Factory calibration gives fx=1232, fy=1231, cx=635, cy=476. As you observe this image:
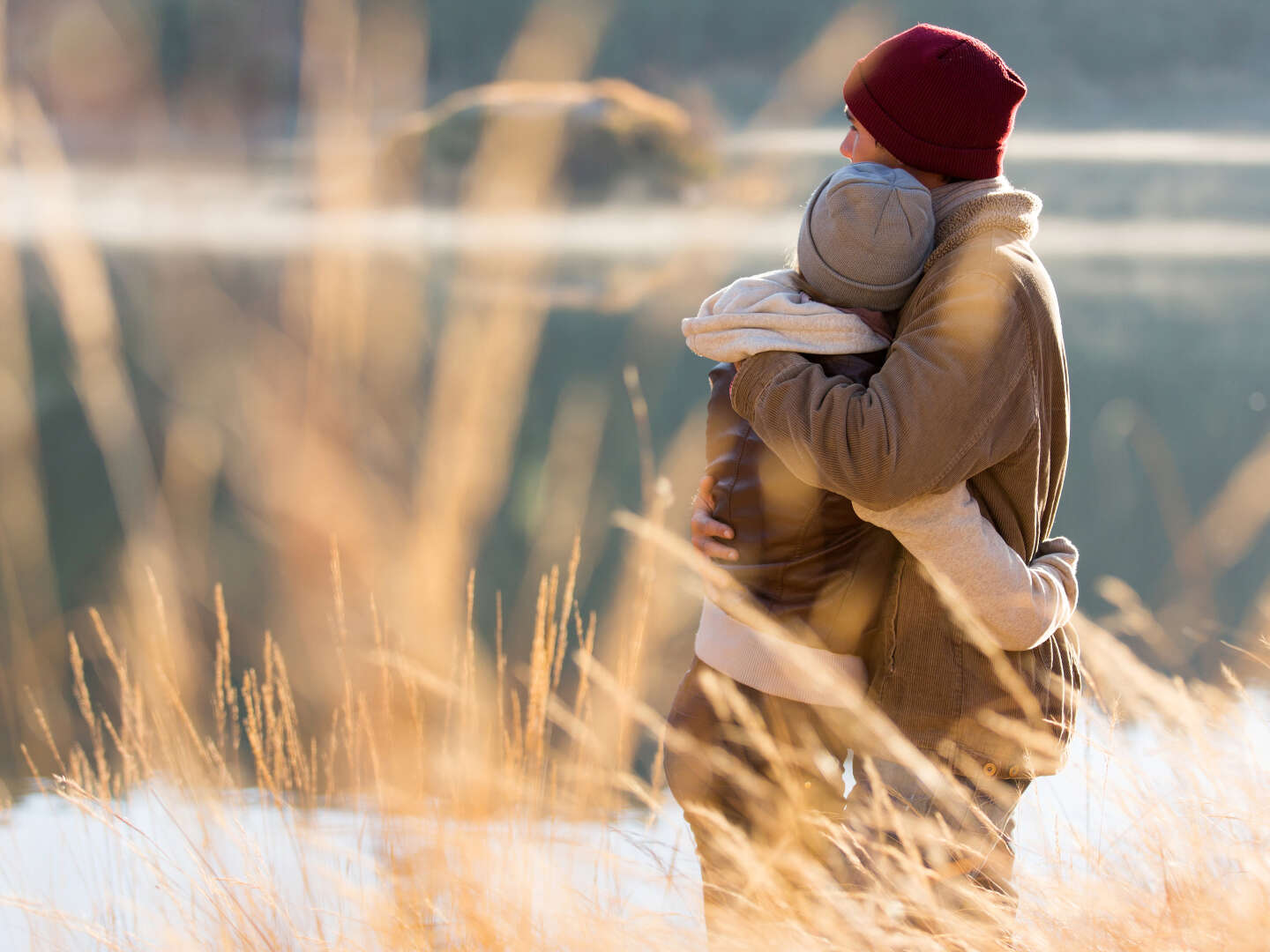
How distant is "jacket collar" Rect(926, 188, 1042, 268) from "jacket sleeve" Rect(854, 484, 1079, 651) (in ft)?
0.67

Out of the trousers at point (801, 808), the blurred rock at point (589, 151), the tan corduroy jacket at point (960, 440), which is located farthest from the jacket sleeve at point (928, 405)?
the blurred rock at point (589, 151)

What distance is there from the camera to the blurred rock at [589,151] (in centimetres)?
1756

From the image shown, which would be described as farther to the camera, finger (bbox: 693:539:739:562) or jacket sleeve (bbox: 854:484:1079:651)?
finger (bbox: 693:539:739:562)

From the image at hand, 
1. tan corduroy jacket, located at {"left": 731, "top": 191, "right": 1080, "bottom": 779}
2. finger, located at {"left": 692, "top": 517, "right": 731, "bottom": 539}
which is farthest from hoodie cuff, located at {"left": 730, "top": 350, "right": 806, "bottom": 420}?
finger, located at {"left": 692, "top": 517, "right": 731, "bottom": 539}

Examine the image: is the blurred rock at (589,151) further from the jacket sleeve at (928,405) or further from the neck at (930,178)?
the jacket sleeve at (928,405)

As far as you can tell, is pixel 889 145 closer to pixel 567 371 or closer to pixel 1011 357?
pixel 1011 357

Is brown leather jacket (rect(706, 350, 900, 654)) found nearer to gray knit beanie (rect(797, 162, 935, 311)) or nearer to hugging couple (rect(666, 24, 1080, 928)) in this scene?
hugging couple (rect(666, 24, 1080, 928))

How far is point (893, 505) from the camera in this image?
3.27 feet

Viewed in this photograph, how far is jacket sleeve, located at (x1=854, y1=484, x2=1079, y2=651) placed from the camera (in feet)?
3.33

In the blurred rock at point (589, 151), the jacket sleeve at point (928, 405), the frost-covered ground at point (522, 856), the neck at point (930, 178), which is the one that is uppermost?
the neck at point (930, 178)

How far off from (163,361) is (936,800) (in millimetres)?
8194

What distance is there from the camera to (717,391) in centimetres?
113

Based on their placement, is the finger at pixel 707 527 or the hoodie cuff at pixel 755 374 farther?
the finger at pixel 707 527

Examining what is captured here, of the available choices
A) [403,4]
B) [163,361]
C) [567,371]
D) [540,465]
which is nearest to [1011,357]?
[403,4]
